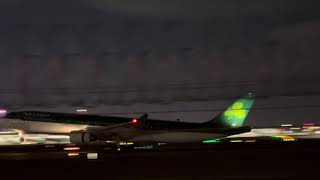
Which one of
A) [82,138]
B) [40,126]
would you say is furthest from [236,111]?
[40,126]

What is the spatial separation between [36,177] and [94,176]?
2029 millimetres

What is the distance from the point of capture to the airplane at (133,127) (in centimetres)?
4984

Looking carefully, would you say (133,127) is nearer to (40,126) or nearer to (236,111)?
(40,126)

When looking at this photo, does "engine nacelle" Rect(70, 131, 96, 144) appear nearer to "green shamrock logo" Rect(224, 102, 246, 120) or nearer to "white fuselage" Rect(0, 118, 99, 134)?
"white fuselage" Rect(0, 118, 99, 134)

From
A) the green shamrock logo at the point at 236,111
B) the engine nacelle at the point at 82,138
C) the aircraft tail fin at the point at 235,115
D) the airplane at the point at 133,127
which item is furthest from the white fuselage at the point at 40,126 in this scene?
the green shamrock logo at the point at 236,111

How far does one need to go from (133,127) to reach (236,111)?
1364 centimetres

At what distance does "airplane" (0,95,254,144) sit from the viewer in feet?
164

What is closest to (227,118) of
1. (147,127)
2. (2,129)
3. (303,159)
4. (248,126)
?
(248,126)

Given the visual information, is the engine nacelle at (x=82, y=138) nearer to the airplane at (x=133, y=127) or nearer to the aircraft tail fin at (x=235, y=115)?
the airplane at (x=133, y=127)

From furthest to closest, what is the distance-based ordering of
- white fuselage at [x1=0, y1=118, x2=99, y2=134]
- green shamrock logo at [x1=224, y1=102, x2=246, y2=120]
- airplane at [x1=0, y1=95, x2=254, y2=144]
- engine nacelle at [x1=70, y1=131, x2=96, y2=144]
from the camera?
green shamrock logo at [x1=224, y1=102, x2=246, y2=120], white fuselage at [x1=0, y1=118, x2=99, y2=134], airplane at [x1=0, y1=95, x2=254, y2=144], engine nacelle at [x1=70, y1=131, x2=96, y2=144]

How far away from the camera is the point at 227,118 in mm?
55594

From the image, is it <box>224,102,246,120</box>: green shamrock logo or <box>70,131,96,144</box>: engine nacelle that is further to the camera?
<box>224,102,246,120</box>: green shamrock logo

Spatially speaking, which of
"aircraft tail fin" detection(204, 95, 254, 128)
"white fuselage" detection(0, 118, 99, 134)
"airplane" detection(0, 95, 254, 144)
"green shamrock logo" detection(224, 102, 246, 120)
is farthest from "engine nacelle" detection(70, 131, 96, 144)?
"green shamrock logo" detection(224, 102, 246, 120)

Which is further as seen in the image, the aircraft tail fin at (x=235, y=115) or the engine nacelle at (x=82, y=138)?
the aircraft tail fin at (x=235, y=115)
